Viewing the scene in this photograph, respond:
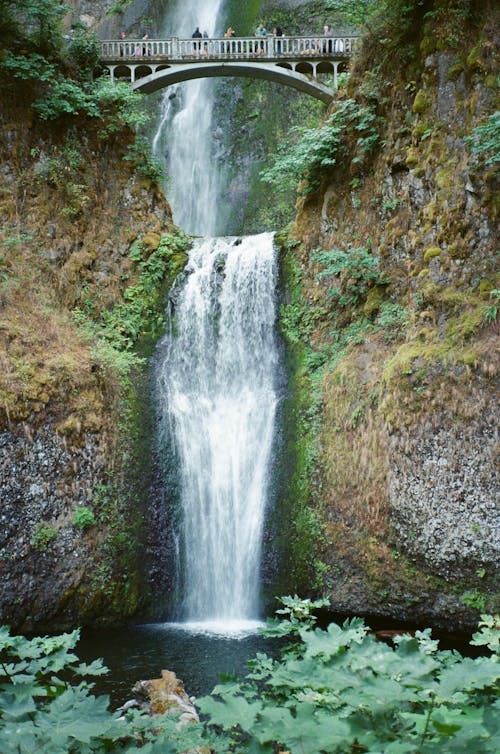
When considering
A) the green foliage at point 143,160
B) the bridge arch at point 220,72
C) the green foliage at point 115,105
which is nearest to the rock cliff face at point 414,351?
the bridge arch at point 220,72

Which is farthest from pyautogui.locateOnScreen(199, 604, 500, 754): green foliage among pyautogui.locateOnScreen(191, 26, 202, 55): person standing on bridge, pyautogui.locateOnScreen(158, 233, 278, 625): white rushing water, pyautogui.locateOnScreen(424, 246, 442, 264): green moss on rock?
pyautogui.locateOnScreen(191, 26, 202, 55): person standing on bridge

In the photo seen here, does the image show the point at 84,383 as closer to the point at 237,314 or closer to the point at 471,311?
the point at 237,314

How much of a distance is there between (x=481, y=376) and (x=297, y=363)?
13.9ft

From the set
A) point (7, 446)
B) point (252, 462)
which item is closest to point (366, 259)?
A: point (252, 462)

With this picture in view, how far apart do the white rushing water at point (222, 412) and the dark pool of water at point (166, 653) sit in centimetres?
100

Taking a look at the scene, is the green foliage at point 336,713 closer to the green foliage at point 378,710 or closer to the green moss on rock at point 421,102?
the green foliage at point 378,710

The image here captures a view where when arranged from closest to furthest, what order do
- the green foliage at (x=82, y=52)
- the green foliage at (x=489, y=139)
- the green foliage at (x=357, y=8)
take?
the green foliage at (x=489, y=139) → the green foliage at (x=357, y=8) → the green foliage at (x=82, y=52)

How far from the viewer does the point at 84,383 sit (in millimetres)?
10859

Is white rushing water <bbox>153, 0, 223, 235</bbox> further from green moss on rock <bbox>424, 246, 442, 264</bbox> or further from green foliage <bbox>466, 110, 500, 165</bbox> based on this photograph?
green foliage <bbox>466, 110, 500, 165</bbox>

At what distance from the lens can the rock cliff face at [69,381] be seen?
31.2 feet

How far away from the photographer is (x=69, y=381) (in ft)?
34.9

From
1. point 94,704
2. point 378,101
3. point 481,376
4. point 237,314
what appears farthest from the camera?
point 237,314

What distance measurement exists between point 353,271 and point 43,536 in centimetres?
719

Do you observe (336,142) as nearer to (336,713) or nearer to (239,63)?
(239,63)
